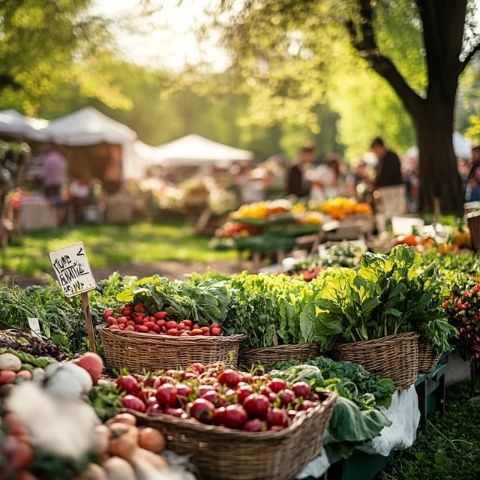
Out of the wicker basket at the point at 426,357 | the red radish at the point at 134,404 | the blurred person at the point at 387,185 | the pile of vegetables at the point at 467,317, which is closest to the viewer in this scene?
the red radish at the point at 134,404

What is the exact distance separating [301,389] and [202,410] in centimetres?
60

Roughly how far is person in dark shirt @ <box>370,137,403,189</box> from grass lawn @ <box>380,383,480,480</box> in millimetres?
7341

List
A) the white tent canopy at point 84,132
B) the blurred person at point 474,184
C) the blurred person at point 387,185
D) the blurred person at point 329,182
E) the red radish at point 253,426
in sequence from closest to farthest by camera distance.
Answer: the red radish at point 253,426, the blurred person at point 387,185, the blurred person at point 474,184, the blurred person at point 329,182, the white tent canopy at point 84,132

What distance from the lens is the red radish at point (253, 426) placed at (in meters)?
3.28

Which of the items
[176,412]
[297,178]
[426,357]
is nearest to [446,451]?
[426,357]

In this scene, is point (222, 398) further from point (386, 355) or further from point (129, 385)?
point (386, 355)

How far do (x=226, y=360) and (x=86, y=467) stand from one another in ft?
6.53

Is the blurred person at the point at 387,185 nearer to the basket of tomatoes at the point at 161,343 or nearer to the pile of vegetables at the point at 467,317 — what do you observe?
the pile of vegetables at the point at 467,317

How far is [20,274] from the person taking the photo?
11695mm

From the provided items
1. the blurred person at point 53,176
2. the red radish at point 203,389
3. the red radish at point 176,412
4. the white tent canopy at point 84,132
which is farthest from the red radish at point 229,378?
the white tent canopy at point 84,132

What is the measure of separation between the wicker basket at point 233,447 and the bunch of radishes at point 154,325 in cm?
121

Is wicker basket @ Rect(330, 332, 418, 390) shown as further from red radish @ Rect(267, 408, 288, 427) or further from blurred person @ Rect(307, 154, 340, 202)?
blurred person @ Rect(307, 154, 340, 202)

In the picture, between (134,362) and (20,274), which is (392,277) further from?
(20,274)

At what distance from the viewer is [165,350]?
443 cm
